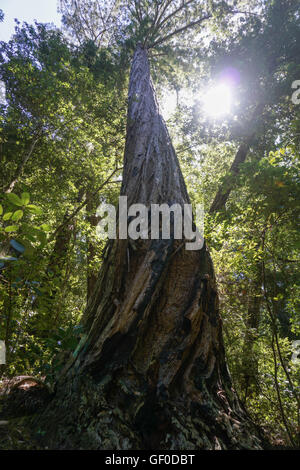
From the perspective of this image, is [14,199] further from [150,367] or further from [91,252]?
[91,252]

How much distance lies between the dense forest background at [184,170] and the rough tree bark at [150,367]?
227 millimetres

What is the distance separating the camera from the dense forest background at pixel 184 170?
5.75 feet

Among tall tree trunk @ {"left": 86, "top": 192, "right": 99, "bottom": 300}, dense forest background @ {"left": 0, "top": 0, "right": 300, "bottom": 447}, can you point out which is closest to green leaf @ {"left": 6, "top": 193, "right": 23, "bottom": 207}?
dense forest background @ {"left": 0, "top": 0, "right": 300, "bottom": 447}

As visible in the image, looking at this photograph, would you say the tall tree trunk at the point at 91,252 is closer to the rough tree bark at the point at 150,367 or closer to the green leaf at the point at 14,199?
the rough tree bark at the point at 150,367

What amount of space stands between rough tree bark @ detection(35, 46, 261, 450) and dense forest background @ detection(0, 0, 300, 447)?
0.23 meters

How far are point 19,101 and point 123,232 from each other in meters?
3.97

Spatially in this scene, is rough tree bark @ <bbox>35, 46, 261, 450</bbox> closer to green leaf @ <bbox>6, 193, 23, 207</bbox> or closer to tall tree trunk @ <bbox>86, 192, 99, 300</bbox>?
green leaf @ <bbox>6, 193, 23, 207</bbox>

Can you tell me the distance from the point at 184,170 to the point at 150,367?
6.15 metres

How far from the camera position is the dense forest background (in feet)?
5.75

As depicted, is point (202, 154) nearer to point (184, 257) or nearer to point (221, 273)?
point (221, 273)

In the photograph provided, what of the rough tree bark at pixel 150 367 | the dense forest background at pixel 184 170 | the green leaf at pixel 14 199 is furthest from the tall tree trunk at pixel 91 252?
the green leaf at pixel 14 199

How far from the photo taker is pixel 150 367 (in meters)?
1.10

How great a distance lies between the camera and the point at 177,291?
133 cm

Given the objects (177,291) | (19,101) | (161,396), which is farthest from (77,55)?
(161,396)
